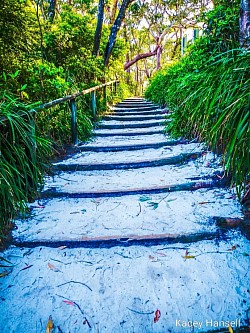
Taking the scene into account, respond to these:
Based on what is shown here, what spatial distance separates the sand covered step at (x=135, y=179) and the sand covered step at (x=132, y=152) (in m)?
0.27

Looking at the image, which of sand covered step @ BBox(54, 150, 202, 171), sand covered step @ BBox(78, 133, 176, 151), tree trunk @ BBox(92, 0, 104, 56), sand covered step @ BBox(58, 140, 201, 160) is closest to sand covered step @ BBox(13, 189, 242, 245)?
sand covered step @ BBox(54, 150, 202, 171)

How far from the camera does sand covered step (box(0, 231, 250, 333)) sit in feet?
4.60

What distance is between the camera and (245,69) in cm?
185

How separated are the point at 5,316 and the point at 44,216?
3.01 feet

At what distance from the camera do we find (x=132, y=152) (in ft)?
12.4

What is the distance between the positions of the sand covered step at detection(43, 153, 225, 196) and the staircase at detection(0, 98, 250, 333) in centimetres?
1

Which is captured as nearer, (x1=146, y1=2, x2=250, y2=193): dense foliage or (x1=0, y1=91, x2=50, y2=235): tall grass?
(x1=146, y1=2, x2=250, y2=193): dense foliage

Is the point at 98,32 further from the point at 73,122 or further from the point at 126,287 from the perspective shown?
the point at 126,287

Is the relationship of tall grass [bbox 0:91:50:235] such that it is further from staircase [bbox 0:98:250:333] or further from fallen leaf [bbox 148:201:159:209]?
fallen leaf [bbox 148:201:159:209]

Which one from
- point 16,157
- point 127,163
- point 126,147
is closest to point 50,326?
point 16,157

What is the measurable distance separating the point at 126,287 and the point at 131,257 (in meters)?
0.24

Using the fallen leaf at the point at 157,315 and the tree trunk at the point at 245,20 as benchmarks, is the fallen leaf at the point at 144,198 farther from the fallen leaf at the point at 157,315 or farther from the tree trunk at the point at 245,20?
the tree trunk at the point at 245,20

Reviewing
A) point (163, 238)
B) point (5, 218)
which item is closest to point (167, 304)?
point (163, 238)

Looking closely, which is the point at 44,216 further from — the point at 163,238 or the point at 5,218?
the point at 163,238
